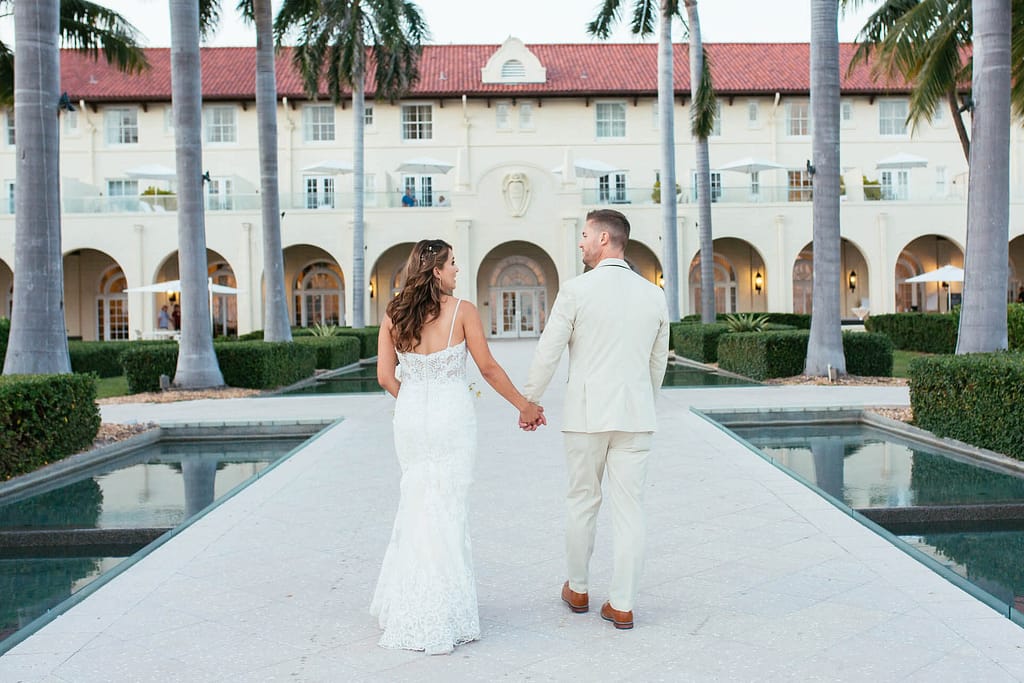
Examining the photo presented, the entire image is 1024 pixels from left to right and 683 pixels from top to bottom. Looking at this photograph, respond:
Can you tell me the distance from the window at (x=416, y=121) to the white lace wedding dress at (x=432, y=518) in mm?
35445

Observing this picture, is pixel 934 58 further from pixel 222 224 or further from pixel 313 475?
pixel 222 224

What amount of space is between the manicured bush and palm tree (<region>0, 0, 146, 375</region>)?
17479mm

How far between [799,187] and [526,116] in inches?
429

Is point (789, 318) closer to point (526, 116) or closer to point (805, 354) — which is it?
point (526, 116)

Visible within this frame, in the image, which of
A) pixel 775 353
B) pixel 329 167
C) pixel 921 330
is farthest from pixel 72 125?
pixel 775 353

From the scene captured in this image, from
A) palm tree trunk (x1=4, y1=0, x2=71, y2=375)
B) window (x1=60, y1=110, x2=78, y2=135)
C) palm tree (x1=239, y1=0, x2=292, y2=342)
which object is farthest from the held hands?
window (x1=60, y1=110, x2=78, y2=135)

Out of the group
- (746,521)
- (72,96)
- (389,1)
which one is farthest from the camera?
(72,96)

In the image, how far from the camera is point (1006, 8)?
1062 cm

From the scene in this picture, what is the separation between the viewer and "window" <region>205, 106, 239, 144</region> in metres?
38.3

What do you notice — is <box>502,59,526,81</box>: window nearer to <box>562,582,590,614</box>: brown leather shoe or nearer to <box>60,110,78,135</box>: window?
<box>60,110,78,135</box>: window

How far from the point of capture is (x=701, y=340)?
21.4 metres

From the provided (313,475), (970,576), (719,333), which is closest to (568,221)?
(719,333)

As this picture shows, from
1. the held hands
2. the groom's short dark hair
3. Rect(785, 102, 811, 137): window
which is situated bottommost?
the held hands

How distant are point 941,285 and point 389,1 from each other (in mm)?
24150
